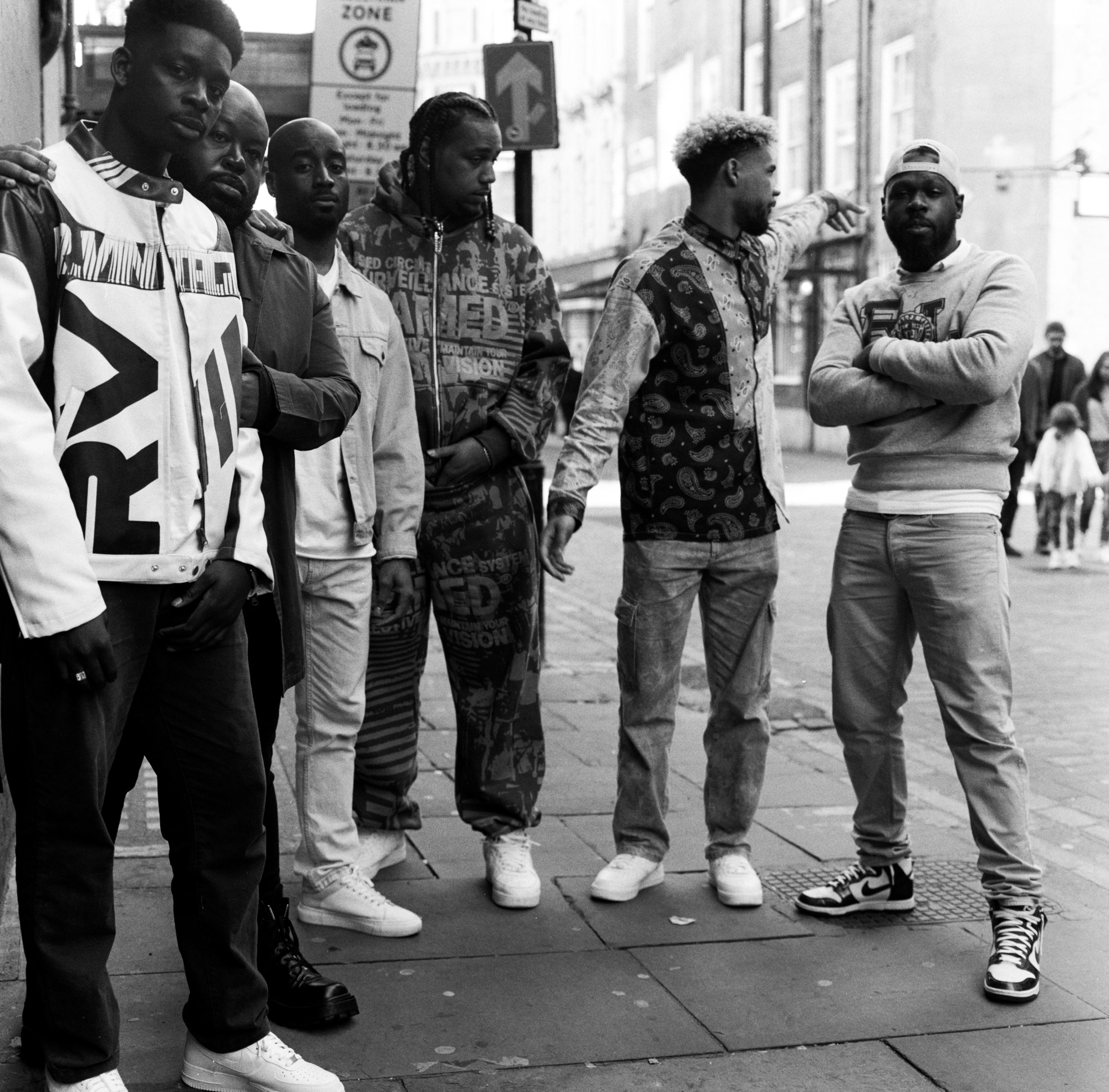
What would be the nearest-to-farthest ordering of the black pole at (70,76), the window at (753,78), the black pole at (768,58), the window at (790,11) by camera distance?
the black pole at (70,76)
the black pole at (768,58)
the window at (790,11)
the window at (753,78)

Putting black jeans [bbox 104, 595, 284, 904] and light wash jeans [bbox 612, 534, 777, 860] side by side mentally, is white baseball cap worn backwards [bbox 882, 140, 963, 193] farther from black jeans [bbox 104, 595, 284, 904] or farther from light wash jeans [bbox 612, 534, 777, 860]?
black jeans [bbox 104, 595, 284, 904]

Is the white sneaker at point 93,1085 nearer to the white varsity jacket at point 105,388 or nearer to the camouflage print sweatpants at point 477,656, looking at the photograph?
the white varsity jacket at point 105,388

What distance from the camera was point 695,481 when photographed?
4.40 m

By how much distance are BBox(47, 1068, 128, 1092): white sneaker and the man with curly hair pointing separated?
183 centimetres

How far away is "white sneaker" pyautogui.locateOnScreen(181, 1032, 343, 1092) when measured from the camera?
305cm

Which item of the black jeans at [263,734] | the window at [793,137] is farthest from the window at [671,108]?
the black jeans at [263,734]

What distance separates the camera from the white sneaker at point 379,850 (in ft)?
15.0

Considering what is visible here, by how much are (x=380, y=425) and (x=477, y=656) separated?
75cm

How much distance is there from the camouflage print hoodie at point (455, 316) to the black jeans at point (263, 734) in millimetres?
1166

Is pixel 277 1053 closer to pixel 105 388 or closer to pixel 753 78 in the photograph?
pixel 105 388

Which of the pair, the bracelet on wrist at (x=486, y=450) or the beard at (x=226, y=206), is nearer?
the beard at (x=226, y=206)

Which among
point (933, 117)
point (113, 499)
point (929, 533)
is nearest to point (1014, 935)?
point (929, 533)

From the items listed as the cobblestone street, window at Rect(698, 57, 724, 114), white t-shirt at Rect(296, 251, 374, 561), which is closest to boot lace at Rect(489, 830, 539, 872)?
the cobblestone street

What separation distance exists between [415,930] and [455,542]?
1058 mm
